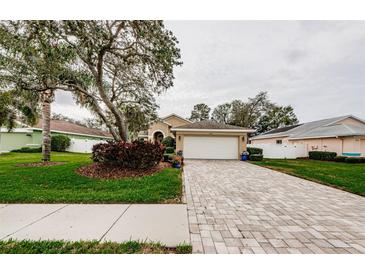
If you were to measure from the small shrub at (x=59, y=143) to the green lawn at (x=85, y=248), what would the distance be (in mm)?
19785

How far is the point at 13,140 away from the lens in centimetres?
1791

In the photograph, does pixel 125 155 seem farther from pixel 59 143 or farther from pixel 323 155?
pixel 323 155

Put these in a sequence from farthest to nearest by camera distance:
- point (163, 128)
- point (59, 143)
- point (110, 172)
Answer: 1. point (163, 128)
2. point (59, 143)
3. point (110, 172)

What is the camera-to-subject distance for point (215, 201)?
4.37 metres

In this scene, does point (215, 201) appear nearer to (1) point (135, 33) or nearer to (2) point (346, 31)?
(1) point (135, 33)

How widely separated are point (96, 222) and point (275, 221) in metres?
3.37

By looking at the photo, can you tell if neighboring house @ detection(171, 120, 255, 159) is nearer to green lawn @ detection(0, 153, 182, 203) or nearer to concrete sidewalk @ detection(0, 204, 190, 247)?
green lawn @ detection(0, 153, 182, 203)

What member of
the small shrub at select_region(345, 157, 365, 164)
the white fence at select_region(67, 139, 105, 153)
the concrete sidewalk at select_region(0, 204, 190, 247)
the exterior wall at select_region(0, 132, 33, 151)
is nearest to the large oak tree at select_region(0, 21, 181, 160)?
the concrete sidewalk at select_region(0, 204, 190, 247)

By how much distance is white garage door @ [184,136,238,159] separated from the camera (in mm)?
14984

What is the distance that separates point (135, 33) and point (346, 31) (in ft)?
26.5

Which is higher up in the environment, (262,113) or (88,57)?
(262,113)

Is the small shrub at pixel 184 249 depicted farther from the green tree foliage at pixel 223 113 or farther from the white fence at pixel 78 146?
the green tree foliage at pixel 223 113

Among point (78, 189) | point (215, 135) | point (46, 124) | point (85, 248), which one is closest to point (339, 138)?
point (215, 135)
